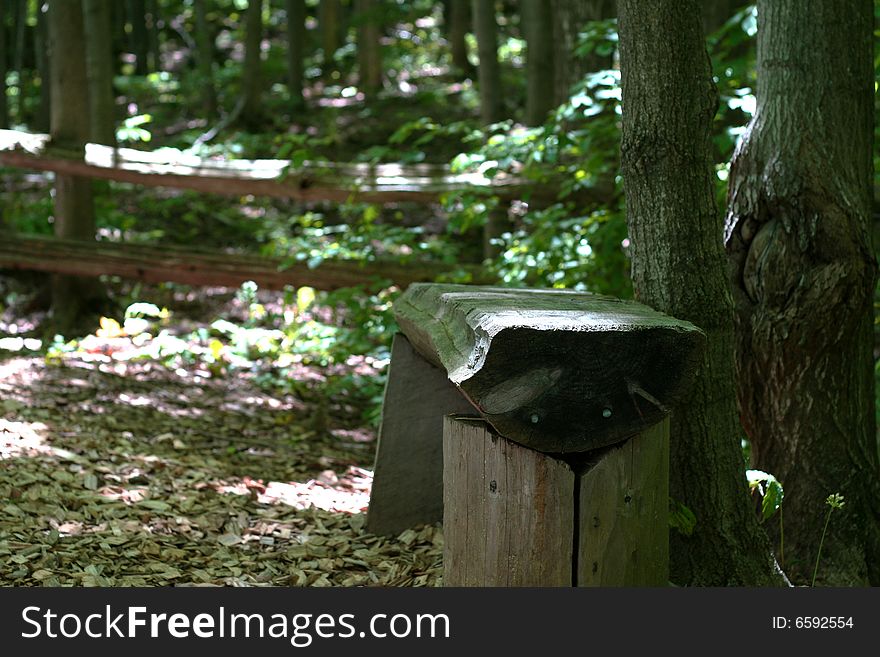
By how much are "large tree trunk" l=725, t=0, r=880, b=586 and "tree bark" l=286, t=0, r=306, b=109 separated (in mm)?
12208

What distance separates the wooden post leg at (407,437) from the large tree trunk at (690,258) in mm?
1206

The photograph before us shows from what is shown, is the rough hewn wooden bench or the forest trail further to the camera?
the forest trail

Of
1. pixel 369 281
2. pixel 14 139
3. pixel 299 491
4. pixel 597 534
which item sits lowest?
pixel 299 491

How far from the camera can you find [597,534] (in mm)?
2652

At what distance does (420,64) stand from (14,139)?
39.3 ft

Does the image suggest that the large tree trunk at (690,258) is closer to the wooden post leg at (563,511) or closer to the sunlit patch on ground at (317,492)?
the wooden post leg at (563,511)

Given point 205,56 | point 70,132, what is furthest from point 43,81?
point 70,132

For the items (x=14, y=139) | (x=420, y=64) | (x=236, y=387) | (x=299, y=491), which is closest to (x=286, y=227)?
(x=14, y=139)

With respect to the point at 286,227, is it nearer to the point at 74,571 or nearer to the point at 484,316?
the point at 74,571

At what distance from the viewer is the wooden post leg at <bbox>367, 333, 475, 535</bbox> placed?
4.12 m

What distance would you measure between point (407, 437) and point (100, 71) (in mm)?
6858

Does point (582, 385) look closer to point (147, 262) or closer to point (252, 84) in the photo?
point (147, 262)

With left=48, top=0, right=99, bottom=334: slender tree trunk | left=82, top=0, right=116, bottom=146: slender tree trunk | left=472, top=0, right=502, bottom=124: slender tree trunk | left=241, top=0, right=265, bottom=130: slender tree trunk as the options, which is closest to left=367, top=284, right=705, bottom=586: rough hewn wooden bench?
left=48, top=0, right=99, bottom=334: slender tree trunk

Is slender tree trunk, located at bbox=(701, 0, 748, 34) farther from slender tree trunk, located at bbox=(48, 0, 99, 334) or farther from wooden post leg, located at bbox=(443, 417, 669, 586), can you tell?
wooden post leg, located at bbox=(443, 417, 669, 586)
